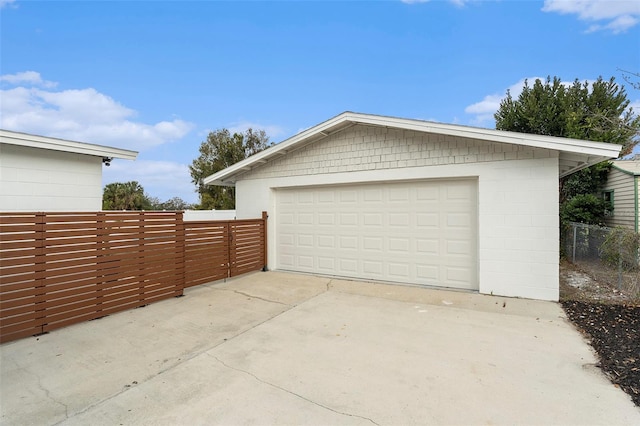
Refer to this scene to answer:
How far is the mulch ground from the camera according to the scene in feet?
9.57

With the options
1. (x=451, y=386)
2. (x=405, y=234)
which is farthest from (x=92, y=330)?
(x=405, y=234)

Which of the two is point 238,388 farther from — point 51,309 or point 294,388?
point 51,309

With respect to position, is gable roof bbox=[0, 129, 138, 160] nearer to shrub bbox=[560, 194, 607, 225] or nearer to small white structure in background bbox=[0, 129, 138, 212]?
small white structure in background bbox=[0, 129, 138, 212]

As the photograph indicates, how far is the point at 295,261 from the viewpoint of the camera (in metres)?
8.29

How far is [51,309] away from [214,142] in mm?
23428

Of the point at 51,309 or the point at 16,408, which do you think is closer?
the point at 16,408

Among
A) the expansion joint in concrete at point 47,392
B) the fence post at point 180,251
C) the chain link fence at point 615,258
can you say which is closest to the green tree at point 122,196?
the fence post at point 180,251

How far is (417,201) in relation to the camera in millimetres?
6723

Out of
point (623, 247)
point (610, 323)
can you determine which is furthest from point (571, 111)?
point (610, 323)

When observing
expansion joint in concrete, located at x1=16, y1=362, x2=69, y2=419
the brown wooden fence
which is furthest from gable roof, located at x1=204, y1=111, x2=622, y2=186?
expansion joint in concrete, located at x1=16, y1=362, x2=69, y2=419

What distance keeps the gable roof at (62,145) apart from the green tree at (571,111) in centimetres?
1526

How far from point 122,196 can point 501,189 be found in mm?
27740

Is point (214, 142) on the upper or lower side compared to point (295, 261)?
upper

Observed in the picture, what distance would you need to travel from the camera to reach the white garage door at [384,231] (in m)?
6.35
